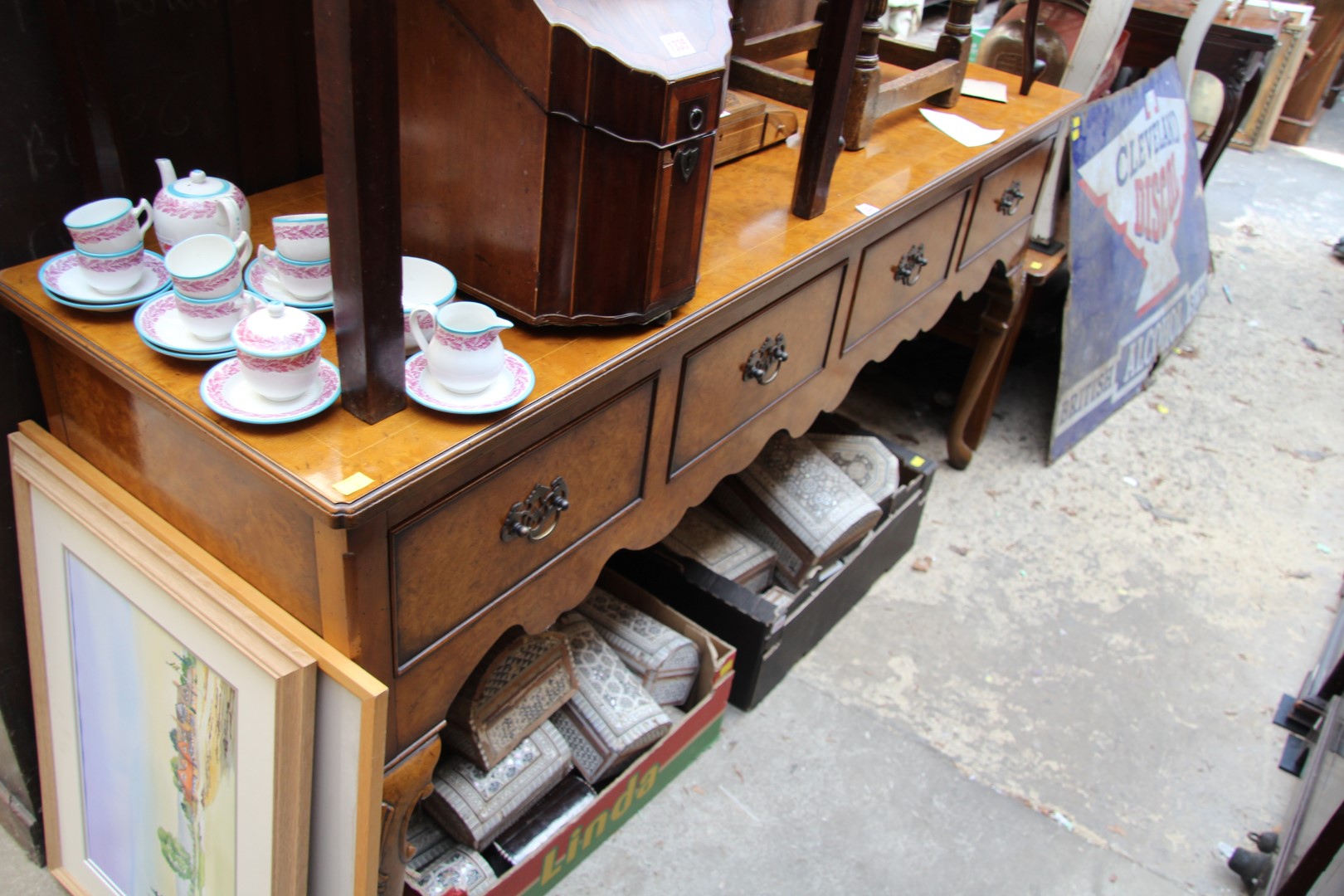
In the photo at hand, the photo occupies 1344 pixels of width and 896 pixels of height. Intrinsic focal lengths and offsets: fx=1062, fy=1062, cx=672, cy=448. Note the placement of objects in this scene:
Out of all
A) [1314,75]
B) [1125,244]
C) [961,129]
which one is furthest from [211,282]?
[1314,75]

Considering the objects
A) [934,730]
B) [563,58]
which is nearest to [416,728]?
[563,58]

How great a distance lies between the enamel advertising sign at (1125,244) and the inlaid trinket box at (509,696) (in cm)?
180

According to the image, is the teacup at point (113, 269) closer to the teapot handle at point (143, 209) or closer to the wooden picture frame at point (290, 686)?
the teapot handle at point (143, 209)

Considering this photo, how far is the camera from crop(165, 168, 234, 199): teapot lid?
4.12 ft

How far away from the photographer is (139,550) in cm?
127

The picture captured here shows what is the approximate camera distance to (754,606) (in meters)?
2.03

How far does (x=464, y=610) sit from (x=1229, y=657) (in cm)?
195

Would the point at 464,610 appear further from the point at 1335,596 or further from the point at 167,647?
the point at 1335,596

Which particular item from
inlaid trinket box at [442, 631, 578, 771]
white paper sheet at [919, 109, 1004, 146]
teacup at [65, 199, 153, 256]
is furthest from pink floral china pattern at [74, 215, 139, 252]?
white paper sheet at [919, 109, 1004, 146]

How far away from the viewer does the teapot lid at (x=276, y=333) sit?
108 centimetres

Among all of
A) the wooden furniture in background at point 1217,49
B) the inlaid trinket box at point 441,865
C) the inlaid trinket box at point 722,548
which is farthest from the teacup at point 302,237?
the wooden furniture in background at point 1217,49

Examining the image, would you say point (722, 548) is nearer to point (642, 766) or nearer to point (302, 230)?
point (642, 766)

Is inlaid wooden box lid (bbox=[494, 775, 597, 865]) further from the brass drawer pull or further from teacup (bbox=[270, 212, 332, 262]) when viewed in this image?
teacup (bbox=[270, 212, 332, 262])

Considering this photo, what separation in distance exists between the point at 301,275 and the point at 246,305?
0.09m
